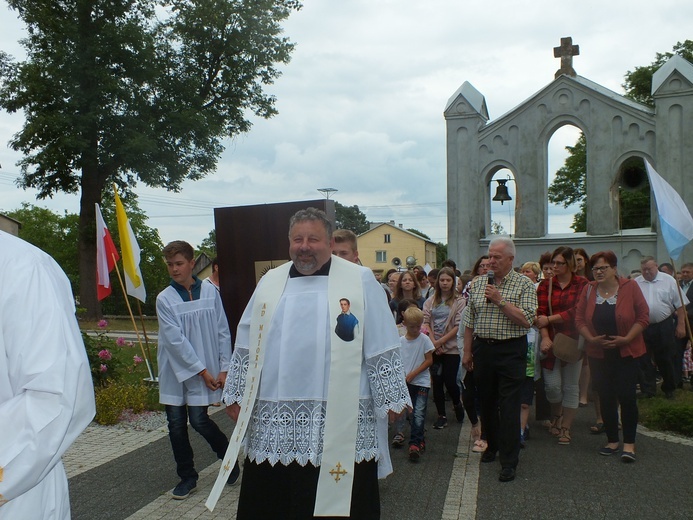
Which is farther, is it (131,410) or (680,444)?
(131,410)

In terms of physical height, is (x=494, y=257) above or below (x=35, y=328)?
above

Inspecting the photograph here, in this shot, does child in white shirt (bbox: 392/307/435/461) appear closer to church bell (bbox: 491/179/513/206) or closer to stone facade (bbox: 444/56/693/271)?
church bell (bbox: 491/179/513/206)

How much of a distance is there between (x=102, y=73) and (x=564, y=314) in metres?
22.0

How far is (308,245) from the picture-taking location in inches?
160

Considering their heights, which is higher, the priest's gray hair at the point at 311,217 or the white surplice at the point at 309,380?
the priest's gray hair at the point at 311,217

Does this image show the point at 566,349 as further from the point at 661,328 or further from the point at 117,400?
the point at 117,400

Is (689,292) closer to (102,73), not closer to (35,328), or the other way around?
(35,328)

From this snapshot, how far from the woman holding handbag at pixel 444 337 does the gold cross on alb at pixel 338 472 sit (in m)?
4.71

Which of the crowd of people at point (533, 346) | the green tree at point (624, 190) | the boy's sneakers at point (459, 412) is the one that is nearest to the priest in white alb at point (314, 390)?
the crowd of people at point (533, 346)

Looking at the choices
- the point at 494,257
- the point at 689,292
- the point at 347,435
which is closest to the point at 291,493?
the point at 347,435

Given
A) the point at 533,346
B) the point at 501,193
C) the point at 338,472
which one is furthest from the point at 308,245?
the point at 501,193

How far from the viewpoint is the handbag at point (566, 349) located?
7.77m

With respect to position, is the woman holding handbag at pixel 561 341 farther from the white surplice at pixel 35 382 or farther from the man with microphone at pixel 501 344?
the white surplice at pixel 35 382

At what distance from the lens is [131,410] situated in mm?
9297
